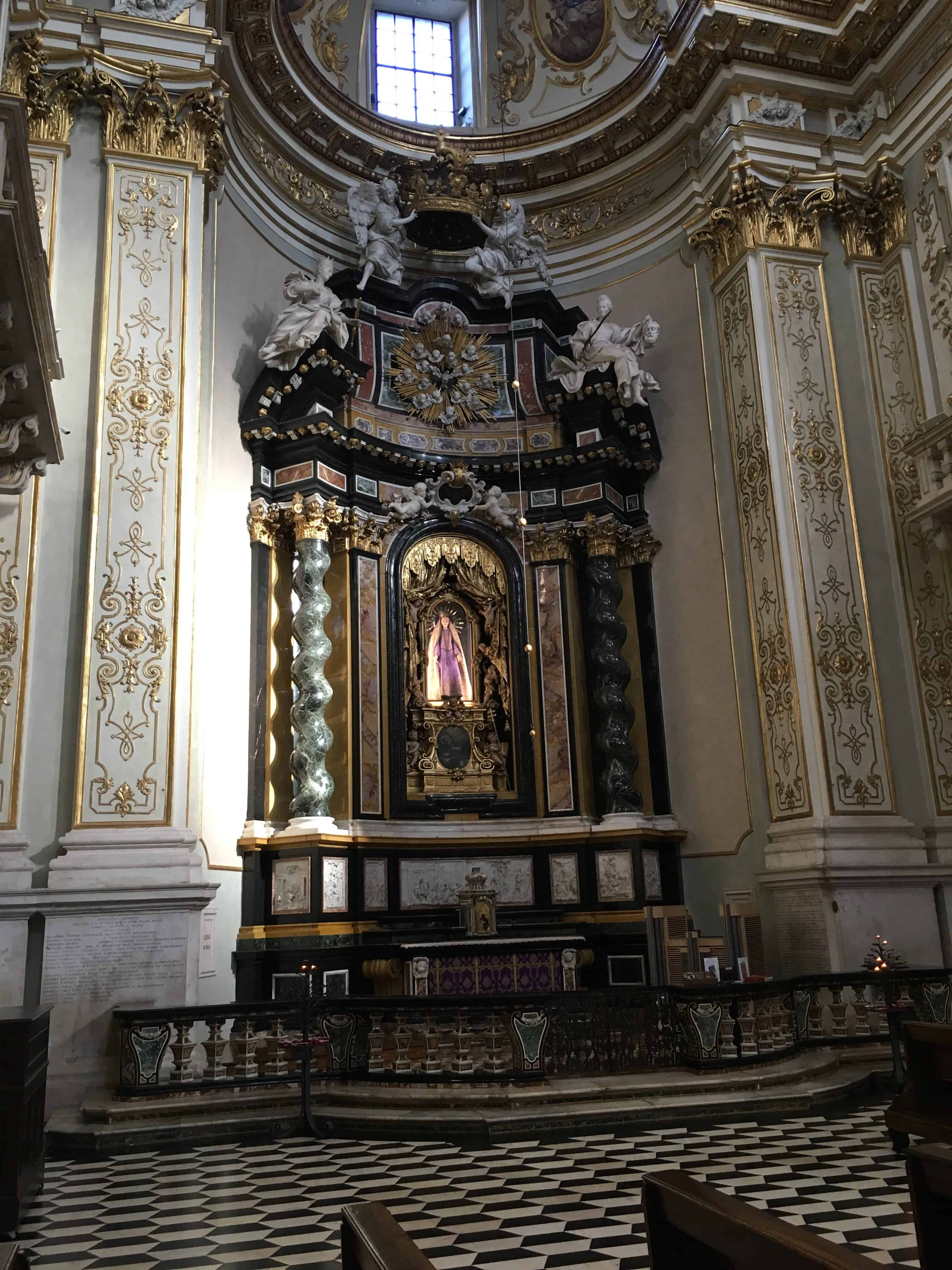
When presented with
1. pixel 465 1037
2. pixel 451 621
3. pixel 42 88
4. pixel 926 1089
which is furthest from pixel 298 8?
pixel 926 1089

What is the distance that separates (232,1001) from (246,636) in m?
3.63

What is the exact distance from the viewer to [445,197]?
13758mm

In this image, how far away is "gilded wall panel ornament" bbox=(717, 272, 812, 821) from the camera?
36.7ft

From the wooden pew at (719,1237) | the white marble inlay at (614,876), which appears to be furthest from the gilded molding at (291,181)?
the wooden pew at (719,1237)

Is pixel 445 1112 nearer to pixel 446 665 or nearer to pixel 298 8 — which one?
pixel 446 665

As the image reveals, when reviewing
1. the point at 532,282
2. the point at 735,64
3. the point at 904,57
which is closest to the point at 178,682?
the point at 532,282

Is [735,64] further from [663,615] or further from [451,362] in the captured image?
[663,615]

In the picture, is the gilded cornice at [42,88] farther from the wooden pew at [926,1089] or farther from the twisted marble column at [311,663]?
the wooden pew at [926,1089]

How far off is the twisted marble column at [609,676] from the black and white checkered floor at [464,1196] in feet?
17.4

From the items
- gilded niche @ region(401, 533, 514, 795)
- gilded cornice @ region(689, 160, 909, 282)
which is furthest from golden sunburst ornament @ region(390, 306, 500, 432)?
gilded cornice @ region(689, 160, 909, 282)

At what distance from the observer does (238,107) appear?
12461mm

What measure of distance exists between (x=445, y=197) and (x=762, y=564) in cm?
611

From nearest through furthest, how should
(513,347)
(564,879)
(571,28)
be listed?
(564,879) < (513,347) < (571,28)

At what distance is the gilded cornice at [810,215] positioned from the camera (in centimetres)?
1245
